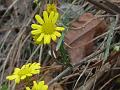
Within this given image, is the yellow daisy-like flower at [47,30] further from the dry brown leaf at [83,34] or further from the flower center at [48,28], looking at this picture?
the dry brown leaf at [83,34]

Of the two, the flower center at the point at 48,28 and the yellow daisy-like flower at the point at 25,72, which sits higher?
the flower center at the point at 48,28

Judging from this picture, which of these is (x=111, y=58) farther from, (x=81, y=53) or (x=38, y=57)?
(x=38, y=57)

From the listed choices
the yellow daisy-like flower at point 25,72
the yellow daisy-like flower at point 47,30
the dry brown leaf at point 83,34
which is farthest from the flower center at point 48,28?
the dry brown leaf at point 83,34

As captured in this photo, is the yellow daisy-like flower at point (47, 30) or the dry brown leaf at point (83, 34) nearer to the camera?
the yellow daisy-like flower at point (47, 30)

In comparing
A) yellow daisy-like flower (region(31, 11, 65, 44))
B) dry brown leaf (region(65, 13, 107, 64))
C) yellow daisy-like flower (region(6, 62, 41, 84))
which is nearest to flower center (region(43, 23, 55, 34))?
yellow daisy-like flower (region(31, 11, 65, 44))

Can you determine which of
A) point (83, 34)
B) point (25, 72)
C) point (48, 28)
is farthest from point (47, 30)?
point (83, 34)
